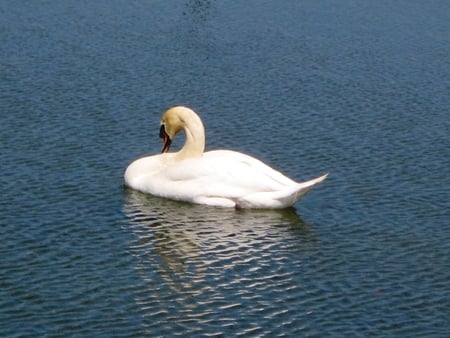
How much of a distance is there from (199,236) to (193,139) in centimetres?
260

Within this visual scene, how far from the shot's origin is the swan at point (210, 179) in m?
18.5

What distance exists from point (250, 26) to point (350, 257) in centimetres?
1564

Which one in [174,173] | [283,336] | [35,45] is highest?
[35,45]

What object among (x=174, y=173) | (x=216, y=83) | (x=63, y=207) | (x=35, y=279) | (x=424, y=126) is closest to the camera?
(x=35, y=279)

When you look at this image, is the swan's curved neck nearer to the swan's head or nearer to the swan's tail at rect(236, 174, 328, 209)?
the swan's head

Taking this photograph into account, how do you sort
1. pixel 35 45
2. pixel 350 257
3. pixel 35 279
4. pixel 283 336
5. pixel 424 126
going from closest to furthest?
1. pixel 283 336
2. pixel 35 279
3. pixel 350 257
4. pixel 424 126
5. pixel 35 45

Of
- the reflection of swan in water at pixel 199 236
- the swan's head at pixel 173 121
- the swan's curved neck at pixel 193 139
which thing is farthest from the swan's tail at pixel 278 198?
the swan's head at pixel 173 121

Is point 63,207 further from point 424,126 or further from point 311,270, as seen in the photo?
point 424,126

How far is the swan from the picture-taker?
1855cm

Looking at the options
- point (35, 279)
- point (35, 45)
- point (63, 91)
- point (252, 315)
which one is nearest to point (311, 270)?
point (252, 315)

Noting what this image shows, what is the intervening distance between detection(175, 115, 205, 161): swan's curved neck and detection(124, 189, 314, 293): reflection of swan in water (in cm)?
90

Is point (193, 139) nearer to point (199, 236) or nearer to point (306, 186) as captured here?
point (306, 186)

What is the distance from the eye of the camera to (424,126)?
77.0ft

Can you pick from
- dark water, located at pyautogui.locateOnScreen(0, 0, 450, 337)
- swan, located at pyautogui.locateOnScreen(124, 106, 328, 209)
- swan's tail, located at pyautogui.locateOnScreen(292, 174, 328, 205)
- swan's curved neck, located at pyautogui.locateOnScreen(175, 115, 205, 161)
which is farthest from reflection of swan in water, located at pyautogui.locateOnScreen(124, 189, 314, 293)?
swan's curved neck, located at pyautogui.locateOnScreen(175, 115, 205, 161)
